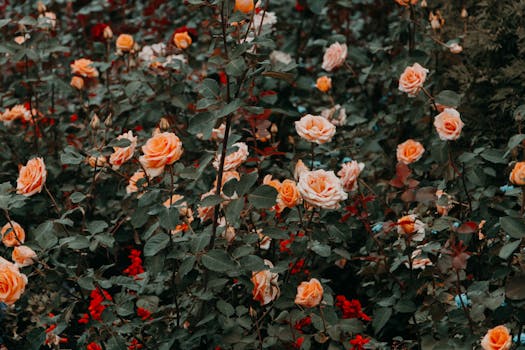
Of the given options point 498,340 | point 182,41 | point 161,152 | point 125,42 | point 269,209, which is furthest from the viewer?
point 125,42

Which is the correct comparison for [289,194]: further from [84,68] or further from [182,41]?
[84,68]

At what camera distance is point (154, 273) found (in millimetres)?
1879

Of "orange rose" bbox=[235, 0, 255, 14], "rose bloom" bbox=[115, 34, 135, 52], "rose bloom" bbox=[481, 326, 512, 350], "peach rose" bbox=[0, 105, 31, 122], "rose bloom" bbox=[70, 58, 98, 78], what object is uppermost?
"orange rose" bbox=[235, 0, 255, 14]

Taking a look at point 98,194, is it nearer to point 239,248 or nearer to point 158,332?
point 158,332

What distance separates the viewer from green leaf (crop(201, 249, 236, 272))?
178cm

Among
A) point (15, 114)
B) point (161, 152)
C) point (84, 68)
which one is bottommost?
point (15, 114)

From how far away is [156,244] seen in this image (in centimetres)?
188

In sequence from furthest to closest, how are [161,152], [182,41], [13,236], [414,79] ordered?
[182,41], [414,79], [13,236], [161,152]

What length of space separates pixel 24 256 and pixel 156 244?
13.1 inches

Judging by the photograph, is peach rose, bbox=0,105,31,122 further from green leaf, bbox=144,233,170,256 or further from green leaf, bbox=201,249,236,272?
green leaf, bbox=201,249,236,272

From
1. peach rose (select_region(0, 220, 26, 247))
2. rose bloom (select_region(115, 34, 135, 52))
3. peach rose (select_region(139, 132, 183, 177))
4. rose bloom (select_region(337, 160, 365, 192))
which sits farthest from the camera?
rose bloom (select_region(115, 34, 135, 52))

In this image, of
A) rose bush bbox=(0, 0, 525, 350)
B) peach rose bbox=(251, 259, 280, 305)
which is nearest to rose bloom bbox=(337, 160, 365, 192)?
rose bush bbox=(0, 0, 525, 350)

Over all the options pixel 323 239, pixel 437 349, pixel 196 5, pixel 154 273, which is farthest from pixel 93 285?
pixel 437 349

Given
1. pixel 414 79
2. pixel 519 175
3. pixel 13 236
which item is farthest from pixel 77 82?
pixel 519 175
